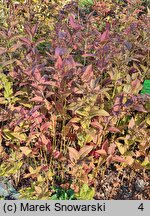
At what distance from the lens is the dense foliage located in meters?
2.14

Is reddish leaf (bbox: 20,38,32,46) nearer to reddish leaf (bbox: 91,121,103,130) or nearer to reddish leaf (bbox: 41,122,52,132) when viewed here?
reddish leaf (bbox: 41,122,52,132)

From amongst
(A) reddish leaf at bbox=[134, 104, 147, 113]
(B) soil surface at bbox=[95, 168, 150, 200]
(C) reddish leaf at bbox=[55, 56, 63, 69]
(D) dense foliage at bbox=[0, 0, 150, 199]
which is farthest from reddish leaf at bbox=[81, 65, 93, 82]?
(B) soil surface at bbox=[95, 168, 150, 200]

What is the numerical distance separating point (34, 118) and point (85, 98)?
0.33 m

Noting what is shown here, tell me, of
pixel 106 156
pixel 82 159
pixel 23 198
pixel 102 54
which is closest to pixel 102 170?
pixel 106 156

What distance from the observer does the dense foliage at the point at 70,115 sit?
214 centimetres

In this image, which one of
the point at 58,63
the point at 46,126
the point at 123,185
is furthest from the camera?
the point at 123,185

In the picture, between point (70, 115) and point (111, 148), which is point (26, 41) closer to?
point (70, 115)

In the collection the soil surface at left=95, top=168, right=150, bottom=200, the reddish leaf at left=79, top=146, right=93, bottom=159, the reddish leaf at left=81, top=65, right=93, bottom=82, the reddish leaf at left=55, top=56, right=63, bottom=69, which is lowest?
the soil surface at left=95, top=168, right=150, bottom=200

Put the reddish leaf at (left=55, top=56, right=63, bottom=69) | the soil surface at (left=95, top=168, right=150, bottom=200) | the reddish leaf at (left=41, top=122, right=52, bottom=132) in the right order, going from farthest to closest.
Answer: the soil surface at (left=95, top=168, right=150, bottom=200)
the reddish leaf at (left=41, top=122, right=52, bottom=132)
the reddish leaf at (left=55, top=56, right=63, bottom=69)

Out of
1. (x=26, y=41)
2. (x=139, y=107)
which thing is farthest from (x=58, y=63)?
(x=139, y=107)

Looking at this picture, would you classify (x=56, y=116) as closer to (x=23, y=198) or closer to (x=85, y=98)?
(x=85, y=98)

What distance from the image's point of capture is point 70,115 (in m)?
2.42

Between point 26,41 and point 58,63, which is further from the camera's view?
point 26,41

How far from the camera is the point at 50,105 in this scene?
2.26m
